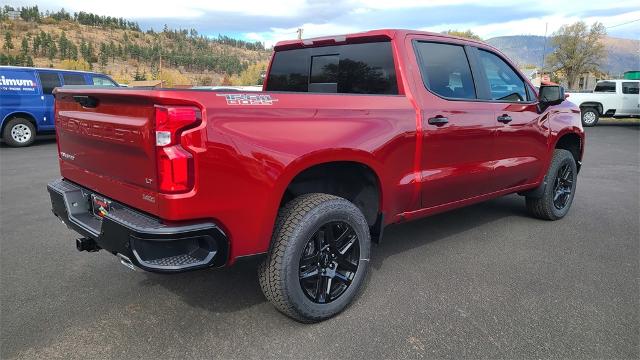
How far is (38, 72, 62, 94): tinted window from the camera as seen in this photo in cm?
1145

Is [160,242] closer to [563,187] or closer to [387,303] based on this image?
[387,303]

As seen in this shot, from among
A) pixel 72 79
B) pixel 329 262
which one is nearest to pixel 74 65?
pixel 72 79

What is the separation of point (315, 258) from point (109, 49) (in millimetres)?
49151

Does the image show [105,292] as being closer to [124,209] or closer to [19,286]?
[19,286]

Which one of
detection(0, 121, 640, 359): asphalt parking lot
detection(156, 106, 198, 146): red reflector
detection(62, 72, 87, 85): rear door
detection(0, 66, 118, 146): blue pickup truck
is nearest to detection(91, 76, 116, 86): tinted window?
detection(62, 72, 87, 85): rear door

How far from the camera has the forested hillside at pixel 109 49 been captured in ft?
127

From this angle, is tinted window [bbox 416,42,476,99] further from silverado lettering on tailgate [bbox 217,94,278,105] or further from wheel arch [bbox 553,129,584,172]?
wheel arch [bbox 553,129,584,172]

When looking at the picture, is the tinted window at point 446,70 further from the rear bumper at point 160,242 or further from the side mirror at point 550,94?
the rear bumper at point 160,242

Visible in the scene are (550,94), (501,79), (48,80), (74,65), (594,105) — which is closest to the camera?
(501,79)

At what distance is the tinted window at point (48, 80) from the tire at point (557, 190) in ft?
36.6

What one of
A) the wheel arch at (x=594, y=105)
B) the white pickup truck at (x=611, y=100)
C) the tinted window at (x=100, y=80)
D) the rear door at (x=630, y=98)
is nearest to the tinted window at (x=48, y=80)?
the tinted window at (x=100, y=80)

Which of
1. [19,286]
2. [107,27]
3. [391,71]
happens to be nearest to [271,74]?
[391,71]

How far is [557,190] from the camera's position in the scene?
5258 mm

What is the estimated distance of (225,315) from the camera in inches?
119
